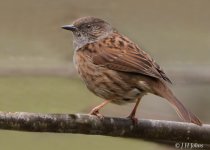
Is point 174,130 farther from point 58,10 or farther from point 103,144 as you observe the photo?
point 58,10

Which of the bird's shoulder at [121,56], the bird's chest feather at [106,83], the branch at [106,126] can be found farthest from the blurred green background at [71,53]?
the branch at [106,126]

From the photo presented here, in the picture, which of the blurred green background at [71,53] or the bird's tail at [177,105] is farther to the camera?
the blurred green background at [71,53]

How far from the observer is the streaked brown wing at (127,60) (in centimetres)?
738

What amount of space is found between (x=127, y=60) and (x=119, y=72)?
0.12 meters

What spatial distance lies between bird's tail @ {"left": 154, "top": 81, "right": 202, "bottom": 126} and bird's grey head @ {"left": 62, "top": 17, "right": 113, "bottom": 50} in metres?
1.21

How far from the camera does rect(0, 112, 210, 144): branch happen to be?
641 centimetres

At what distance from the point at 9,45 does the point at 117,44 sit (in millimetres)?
1611

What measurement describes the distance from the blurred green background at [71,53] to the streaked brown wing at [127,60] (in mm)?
261

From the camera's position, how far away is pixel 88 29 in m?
8.46

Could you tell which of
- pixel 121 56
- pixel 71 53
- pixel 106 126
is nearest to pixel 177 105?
pixel 106 126

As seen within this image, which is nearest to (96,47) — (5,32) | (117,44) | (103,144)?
(117,44)

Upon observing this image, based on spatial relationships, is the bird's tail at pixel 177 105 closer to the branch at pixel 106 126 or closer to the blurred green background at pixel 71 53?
the branch at pixel 106 126

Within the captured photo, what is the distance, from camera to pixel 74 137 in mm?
9328

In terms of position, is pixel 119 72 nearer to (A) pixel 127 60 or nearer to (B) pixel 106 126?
(A) pixel 127 60
